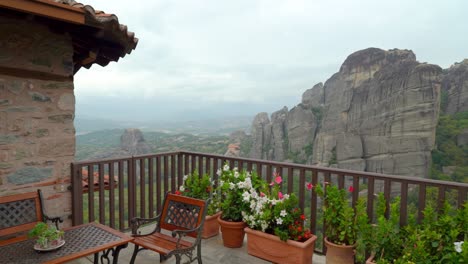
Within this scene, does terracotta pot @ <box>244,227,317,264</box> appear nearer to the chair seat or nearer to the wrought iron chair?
the wrought iron chair

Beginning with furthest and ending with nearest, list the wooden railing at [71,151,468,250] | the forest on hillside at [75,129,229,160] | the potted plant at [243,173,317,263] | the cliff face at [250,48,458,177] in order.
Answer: the cliff face at [250,48,458,177], the forest on hillside at [75,129,229,160], the potted plant at [243,173,317,263], the wooden railing at [71,151,468,250]

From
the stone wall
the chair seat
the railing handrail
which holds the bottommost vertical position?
the chair seat

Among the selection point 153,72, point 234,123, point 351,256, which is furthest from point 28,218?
point 234,123

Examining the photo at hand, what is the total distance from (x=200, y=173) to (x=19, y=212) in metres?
2.19

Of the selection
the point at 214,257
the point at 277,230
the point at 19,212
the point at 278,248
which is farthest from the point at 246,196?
the point at 19,212

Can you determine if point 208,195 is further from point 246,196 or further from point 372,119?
point 372,119

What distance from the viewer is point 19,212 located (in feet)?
8.34

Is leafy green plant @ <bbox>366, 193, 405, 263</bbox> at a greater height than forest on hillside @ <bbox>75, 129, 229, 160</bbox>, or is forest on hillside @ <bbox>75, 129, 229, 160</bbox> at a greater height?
leafy green plant @ <bbox>366, 193, 405, 263</bbox>

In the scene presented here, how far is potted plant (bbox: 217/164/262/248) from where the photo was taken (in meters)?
3.35

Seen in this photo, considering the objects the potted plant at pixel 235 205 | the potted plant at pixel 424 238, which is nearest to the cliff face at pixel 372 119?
the potted plant at pixel 235 205

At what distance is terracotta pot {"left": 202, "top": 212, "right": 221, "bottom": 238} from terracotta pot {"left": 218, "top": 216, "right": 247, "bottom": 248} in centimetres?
32

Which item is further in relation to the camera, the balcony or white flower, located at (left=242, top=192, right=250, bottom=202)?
white flower, located at (left=242, top=192, right=250, bottom=202)

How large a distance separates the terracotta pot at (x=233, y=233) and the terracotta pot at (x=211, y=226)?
0.32 m

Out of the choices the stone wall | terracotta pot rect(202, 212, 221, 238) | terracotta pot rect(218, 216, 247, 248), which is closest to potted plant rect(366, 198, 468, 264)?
terracotta pot rect(218, 216, 247, 248)
